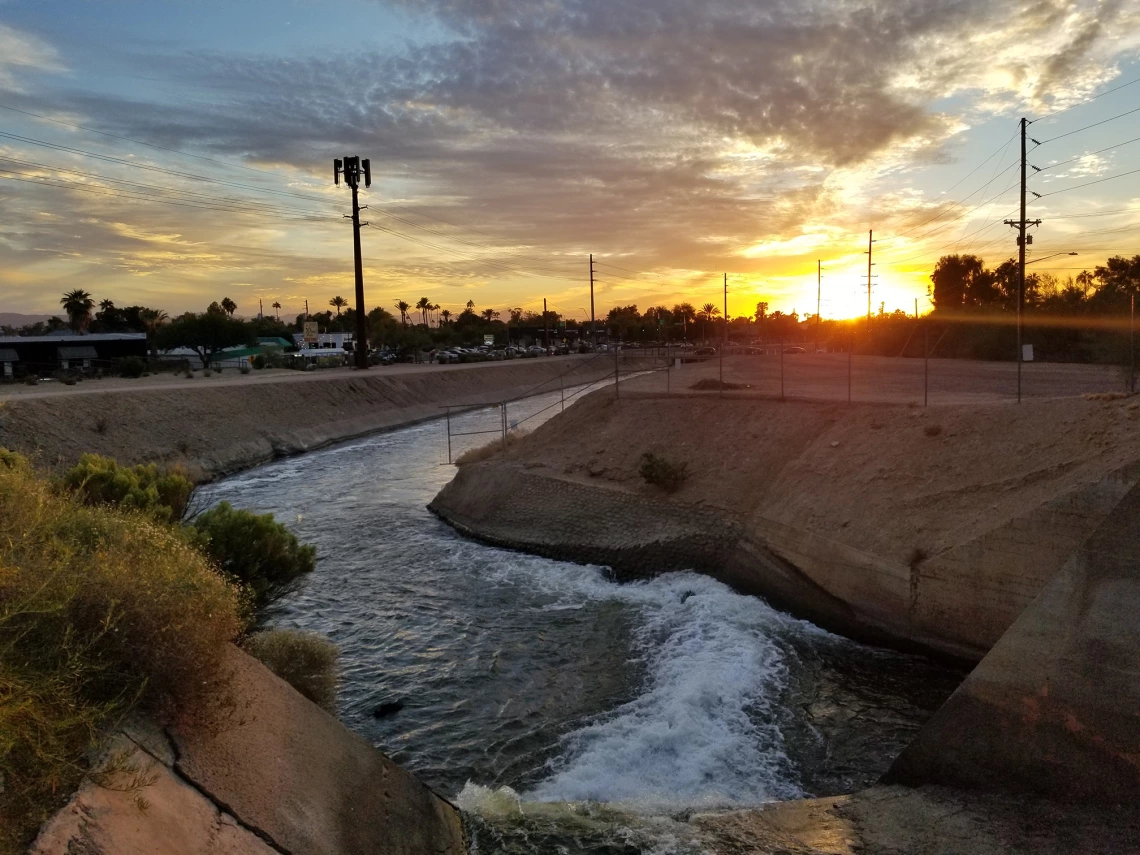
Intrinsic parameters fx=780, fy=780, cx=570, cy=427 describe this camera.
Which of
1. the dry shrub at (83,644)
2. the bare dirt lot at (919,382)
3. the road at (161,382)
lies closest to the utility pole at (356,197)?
the road at (161,382)

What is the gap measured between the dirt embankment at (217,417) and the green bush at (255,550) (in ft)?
43.7

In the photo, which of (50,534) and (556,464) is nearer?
(50,534)

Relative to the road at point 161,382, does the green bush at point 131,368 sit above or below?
above

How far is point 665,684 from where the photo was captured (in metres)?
16.1

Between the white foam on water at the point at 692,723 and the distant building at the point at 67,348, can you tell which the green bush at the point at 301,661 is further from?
the distant building at the point at 67,348

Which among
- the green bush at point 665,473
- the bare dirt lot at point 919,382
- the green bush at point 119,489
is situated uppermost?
the bare dirt lot at point 919,382

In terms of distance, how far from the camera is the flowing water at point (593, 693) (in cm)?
1217

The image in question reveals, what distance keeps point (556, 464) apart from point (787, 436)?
9.32m

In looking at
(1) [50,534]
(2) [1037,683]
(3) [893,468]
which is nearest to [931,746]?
(2) [1037,683]

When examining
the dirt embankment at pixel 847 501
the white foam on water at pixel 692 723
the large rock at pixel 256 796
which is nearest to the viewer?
the large rock at pixel 256 796

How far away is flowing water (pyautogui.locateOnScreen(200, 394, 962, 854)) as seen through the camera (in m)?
12.2

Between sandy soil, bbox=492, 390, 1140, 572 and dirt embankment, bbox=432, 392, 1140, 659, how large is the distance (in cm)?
6

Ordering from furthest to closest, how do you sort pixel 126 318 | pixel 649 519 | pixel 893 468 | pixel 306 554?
pixel 126 318 → pixel 649 519 → pixel 893 468 → pixel 306 554

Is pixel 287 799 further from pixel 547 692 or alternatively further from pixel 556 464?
pixel 556 464
